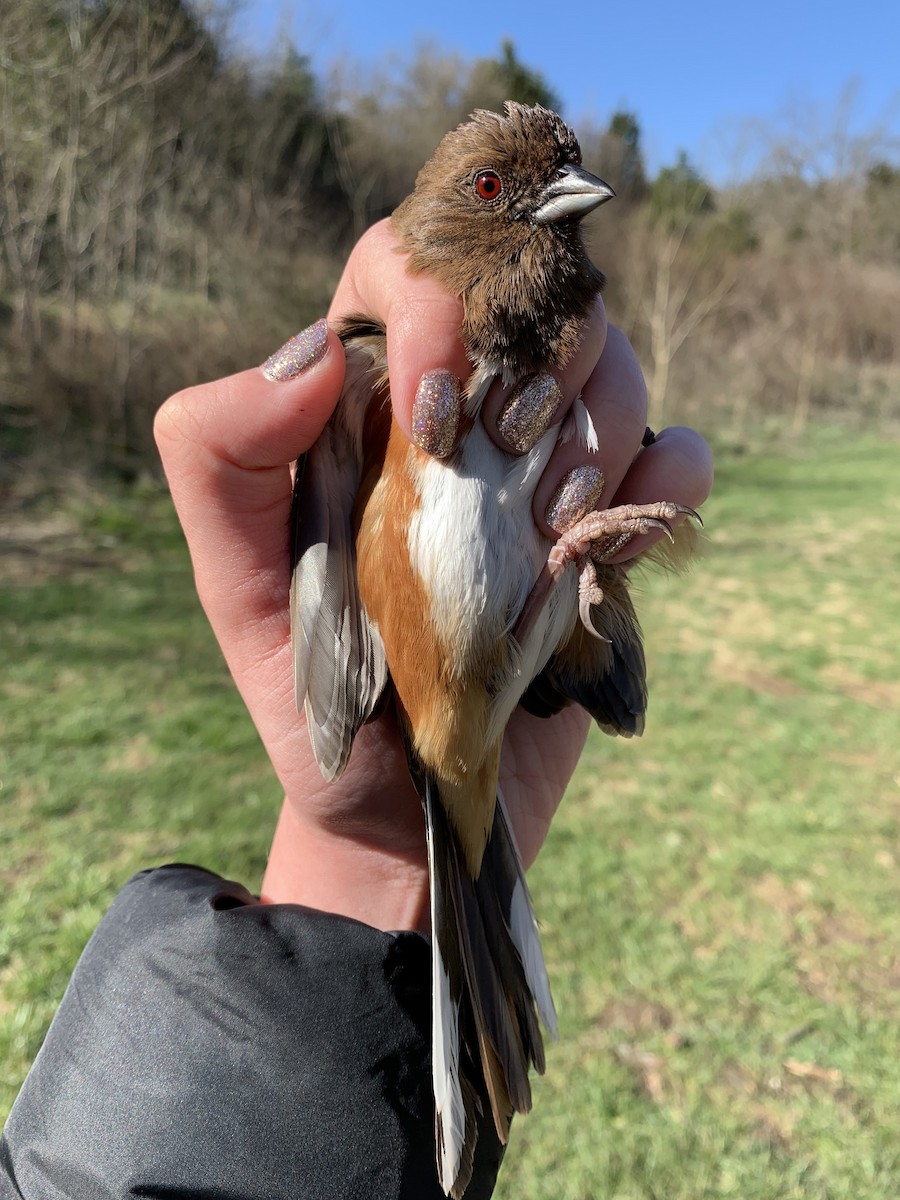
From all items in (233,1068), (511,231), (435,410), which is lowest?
(233,1068)

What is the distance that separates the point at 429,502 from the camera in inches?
64.8

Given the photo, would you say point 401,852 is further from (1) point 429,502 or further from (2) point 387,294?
(2) point 387,294

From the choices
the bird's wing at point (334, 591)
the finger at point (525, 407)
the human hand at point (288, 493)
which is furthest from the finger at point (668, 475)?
the bird's wing at point (334, 591)

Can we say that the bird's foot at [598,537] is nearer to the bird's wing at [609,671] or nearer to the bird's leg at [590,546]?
the bird's leg at [590,546]

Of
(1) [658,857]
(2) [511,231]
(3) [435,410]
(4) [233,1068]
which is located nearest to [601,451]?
(3) [435,410]

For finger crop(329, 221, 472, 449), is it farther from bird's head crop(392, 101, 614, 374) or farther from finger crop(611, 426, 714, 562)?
finger crop(611, 426, 714, 562)

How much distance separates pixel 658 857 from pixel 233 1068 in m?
3.63

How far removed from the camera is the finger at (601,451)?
173 cm

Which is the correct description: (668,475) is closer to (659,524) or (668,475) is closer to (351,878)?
(659,524)

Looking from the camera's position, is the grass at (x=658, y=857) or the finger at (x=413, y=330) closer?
the finger at (x=413, y=330)

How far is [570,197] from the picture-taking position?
5.90 ft

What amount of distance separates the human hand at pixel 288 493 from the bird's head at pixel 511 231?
6 cm

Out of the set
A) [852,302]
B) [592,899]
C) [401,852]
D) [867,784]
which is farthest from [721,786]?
[852,302]

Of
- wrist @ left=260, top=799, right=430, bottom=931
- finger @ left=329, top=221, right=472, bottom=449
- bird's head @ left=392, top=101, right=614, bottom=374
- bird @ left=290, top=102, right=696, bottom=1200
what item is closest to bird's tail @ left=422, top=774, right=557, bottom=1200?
bird @ left=290, top=102, right=696, bottom=1200
